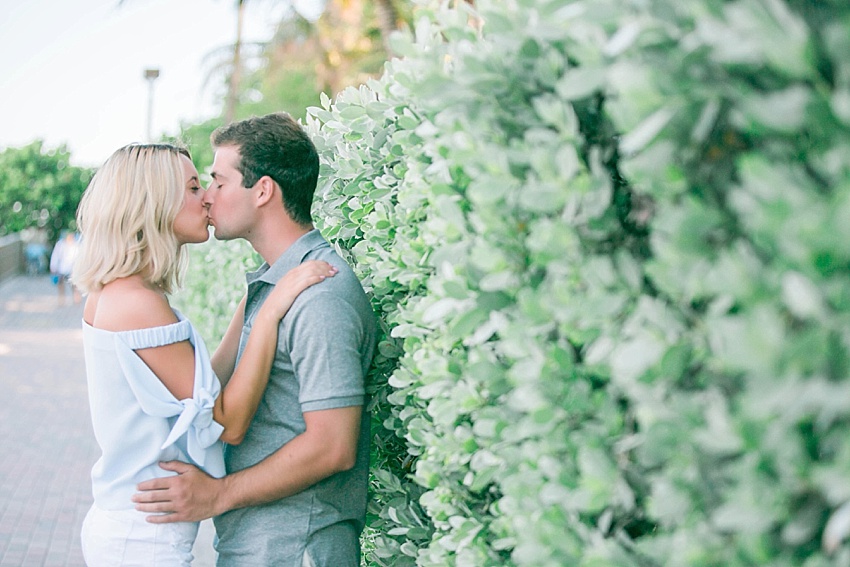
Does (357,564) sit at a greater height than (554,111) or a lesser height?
lesser

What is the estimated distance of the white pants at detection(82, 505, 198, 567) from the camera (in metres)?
2.79

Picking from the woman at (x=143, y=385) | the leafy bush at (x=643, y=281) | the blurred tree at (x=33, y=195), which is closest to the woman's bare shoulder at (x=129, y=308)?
the woman at (x=143, y=385)

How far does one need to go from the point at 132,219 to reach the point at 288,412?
0.85 meters

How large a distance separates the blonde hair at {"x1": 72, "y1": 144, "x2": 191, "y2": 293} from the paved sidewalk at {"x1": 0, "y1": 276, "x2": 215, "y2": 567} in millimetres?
3793

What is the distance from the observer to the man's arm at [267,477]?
2.67 meters

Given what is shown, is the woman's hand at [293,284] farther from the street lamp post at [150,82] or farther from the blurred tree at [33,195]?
the blurred tree at [33,195]

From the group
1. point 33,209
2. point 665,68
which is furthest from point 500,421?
point 33,209

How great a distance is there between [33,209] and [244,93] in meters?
12.8

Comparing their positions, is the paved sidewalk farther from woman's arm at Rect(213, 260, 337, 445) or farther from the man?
woman's arm at Rect(213, 260, 337, 445)

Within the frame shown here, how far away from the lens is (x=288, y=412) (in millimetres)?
2848

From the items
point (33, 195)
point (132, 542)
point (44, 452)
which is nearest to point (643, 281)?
→ point (132, 542)

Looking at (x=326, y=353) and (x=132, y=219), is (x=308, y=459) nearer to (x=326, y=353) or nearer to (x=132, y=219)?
(x=326, y=353)

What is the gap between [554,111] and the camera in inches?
62.9

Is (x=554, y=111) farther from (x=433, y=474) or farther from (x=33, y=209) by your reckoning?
(x=33, y=209)
